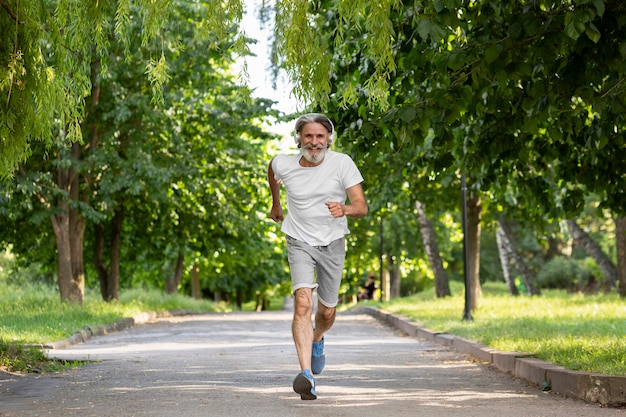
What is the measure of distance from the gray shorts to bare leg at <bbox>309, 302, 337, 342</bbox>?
267 millimetres

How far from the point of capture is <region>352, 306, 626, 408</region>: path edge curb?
7996mm

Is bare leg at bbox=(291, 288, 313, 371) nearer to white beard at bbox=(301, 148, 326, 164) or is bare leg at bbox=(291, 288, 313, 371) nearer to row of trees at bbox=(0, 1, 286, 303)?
white beard at bbox=(301, 148, 326, 164)

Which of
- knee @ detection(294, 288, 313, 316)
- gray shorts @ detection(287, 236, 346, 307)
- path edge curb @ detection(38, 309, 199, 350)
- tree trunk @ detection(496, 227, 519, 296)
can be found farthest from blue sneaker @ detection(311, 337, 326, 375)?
tree trunk @ detection(496, 227, 519, 296)

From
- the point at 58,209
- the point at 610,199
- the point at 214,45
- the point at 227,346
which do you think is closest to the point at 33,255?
the point at 58,209

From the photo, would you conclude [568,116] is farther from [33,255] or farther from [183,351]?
[33,255]

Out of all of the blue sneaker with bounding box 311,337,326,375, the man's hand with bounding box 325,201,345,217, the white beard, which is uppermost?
the white beard

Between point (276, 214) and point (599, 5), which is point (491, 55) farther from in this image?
point (276, 214)

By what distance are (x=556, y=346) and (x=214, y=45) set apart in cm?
601

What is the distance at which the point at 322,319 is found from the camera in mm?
8258

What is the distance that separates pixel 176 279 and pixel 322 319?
33.8m

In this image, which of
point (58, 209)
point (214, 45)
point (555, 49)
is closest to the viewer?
point (214, 45)

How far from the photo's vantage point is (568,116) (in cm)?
1061

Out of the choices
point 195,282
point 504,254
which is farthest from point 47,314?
point 195,282

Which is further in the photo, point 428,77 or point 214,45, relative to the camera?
point 428,77
